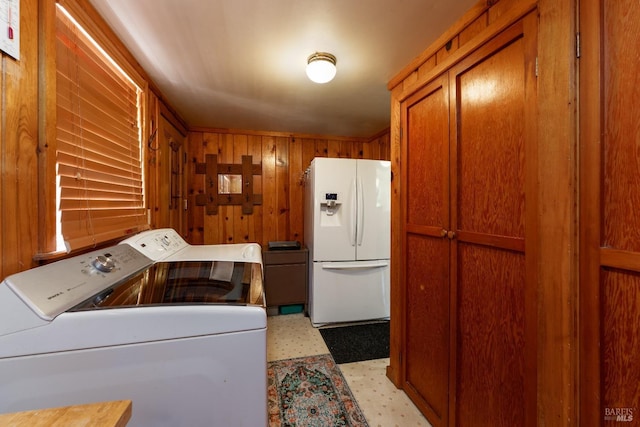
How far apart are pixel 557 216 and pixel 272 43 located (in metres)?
1.57

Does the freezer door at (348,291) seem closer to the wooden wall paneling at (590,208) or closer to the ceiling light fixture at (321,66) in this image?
the ceiling light fixture at (321,66)

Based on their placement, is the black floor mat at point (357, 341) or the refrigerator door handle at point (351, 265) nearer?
the black floor mat at point (357, 341)

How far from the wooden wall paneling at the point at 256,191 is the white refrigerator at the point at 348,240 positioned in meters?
0.85

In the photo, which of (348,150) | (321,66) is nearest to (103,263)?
(321,66)

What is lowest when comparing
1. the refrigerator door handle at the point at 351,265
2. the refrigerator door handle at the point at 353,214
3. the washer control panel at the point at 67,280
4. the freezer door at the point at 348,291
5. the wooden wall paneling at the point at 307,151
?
the freezer door at the point at 348,291

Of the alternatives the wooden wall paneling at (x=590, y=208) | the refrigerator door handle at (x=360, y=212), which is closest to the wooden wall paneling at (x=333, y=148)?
the refrigerator door handle at (x=360, y=212)

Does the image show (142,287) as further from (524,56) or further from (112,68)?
(524,56)

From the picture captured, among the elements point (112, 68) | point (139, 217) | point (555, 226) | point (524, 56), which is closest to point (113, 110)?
point (112, 68)

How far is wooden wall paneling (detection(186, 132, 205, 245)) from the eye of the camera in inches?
122

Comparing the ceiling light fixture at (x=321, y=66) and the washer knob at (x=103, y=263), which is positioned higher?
the ceiling light fixture at (x=321, y=66)

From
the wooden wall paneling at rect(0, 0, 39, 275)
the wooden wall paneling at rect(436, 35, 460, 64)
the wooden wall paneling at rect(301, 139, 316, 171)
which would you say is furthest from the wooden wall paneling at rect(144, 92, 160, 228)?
the wooden wall paneling at rect(436, 35, 460, 64)

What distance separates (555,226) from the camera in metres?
0.87

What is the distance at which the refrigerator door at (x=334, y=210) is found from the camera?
267cm

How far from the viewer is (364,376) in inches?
75.0
